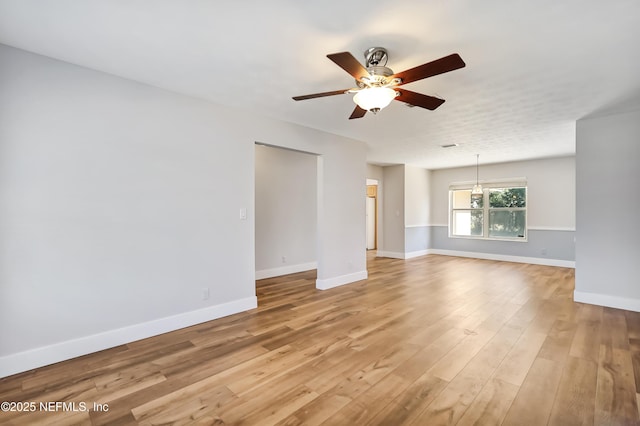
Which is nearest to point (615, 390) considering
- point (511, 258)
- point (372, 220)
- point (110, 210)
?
point (110, 210)

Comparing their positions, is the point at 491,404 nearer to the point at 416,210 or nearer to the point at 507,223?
the point at 416,210

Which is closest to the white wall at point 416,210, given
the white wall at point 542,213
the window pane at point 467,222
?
the window pane at point 467,222

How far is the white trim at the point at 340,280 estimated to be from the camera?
4797mm

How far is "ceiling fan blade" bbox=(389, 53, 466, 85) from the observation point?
178cm

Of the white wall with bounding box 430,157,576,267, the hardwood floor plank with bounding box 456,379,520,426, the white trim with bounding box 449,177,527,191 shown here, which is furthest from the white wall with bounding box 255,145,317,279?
the white wall with bounding box 430,157,576,267

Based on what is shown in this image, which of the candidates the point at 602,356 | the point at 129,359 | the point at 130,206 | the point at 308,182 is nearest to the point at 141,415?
the point at 129,359

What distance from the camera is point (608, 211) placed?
3.99 m

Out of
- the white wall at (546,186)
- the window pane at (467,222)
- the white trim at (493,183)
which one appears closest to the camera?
the white wall at (546,186)

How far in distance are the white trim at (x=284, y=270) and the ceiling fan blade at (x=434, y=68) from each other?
437 cm

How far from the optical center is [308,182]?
6.39 metres

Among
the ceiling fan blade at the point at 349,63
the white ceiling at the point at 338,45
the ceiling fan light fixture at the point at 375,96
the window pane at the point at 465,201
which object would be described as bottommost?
the window pane at the point at 465,201

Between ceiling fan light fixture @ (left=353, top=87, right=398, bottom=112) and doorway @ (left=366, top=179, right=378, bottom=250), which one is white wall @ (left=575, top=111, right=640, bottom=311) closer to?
ceiling fan light fixture @ (left=353, top=87, right=398, bottom=112)

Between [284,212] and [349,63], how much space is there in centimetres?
432

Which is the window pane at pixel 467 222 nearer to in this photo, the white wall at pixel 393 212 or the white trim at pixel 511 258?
the white trim at pixel 511 258
